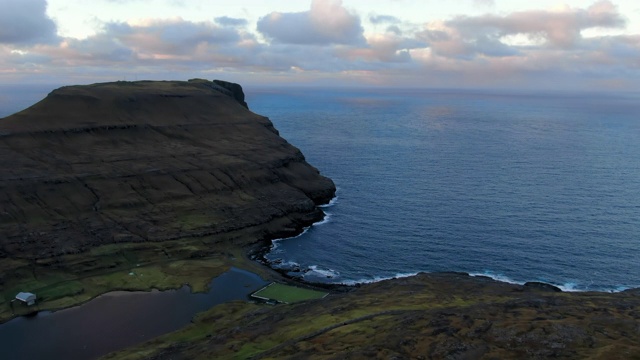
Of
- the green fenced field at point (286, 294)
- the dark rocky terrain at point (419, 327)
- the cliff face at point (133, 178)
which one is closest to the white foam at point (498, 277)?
the dark rocky terrain at point (419, 327)

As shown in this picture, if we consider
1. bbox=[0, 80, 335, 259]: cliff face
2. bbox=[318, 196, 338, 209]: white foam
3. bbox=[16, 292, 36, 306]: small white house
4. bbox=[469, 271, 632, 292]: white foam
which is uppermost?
bbox=[0, 80, 335, 259]: cliff face

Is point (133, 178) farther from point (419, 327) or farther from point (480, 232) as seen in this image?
point (419, 327)

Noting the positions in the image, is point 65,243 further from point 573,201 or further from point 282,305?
point 573,201

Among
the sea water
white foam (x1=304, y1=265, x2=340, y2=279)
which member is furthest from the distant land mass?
the sea water

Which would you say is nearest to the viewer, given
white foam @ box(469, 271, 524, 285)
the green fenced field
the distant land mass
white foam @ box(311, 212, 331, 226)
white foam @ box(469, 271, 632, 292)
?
the distant land mass

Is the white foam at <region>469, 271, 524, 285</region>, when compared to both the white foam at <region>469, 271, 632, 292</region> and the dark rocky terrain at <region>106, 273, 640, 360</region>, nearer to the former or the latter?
the white foam at <region>469, 271, 632, 292</region>

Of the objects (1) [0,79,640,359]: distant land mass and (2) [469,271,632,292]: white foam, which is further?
(2) [469,271,632,292]: white foam

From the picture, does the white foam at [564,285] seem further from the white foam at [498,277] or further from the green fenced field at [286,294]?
the green fenced field at [286,294]
